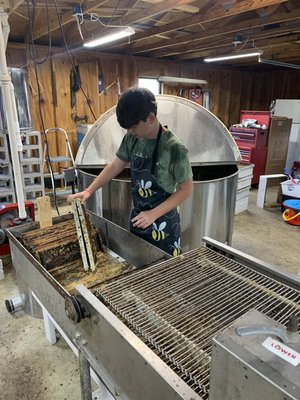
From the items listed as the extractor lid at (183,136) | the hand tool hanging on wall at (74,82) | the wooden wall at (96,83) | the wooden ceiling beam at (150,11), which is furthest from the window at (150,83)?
the extractor lid at (183,136)

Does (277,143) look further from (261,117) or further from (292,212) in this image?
(292,212)

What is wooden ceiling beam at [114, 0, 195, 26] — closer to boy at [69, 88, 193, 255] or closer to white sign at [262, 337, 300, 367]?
boy at [69, 88, 193, 255]

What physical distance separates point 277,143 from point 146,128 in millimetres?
4588

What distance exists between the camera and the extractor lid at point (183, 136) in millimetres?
2543

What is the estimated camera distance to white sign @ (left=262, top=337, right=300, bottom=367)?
0.40 m

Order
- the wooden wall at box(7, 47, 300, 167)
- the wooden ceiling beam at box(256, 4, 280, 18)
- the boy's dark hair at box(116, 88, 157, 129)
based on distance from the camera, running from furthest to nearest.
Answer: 1. the wooden wall at box(7, 47, 300, 167)
2. the wooden ceiling beam at box(256, 4, 280, 18)
3. the boy's dark hair at box(116, 88, 157, 129)

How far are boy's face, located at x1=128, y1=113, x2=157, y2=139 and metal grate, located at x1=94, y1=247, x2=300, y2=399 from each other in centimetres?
57

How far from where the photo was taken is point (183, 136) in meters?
2.67

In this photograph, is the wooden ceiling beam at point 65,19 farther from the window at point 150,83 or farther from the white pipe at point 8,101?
the window at point 150,83

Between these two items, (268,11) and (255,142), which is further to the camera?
(255,142)

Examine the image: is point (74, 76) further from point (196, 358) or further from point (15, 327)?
point (196, 358)

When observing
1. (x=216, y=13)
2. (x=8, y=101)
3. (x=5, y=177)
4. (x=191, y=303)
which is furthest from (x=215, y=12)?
(x=191, y=303)

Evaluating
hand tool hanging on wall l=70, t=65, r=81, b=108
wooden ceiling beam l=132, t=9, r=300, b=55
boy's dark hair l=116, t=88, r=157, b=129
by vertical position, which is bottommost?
boy's dark hair l=116, t=88, r=157, b=129

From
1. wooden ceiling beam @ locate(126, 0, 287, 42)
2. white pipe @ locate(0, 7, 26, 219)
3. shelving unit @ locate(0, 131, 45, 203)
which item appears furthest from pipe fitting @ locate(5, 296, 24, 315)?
wooden ceiling beam @ locate(126, 0, 287, 42)
